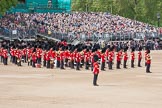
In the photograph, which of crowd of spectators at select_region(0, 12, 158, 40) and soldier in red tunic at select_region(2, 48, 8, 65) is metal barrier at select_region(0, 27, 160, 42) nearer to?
crowd of spectators at select_region(0, 12, 158, 40)

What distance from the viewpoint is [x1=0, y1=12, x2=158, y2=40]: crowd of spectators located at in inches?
2491

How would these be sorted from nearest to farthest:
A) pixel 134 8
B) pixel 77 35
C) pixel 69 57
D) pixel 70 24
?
pixel 69 57 < pixel 77 35 < pixel 70 24 < pixel 134 8

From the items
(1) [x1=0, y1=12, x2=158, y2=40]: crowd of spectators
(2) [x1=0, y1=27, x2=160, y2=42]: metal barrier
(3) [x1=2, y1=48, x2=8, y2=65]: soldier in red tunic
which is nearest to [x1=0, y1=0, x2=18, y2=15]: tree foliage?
(2) [x1=0, y1=27, x2=160, y2=42]: metal barrier

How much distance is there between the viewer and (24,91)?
78.1 feet

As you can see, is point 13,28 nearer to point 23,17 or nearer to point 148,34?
point 23,17

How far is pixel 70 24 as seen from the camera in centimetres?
→ 7150

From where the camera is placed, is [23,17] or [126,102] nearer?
[126,102]

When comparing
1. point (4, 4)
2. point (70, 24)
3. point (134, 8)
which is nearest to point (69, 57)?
point (4, 4)

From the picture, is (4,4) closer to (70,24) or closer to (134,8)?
(70,24)

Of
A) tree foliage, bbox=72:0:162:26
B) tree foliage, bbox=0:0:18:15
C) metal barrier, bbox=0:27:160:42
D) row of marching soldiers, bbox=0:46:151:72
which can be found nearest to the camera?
row of marching soldiers, bbox=0:46:151:72

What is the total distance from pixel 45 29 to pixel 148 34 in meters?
15.4

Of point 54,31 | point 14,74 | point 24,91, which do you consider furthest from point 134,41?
point 24,91

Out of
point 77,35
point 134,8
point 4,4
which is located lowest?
point 77,35

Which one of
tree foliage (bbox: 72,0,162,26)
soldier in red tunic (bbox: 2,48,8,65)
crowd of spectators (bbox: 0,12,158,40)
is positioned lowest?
soldier in red tunic (bbox: 2,48,8,65)
